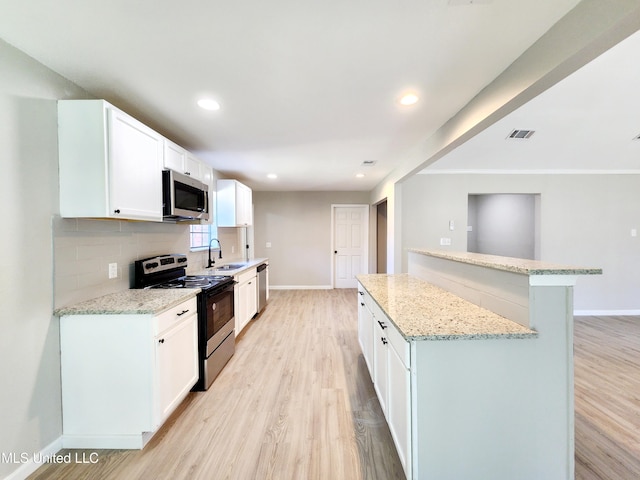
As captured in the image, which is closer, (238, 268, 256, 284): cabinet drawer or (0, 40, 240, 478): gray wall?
(0, 40, 240, 478): gray wall

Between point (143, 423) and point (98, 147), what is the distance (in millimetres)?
1743

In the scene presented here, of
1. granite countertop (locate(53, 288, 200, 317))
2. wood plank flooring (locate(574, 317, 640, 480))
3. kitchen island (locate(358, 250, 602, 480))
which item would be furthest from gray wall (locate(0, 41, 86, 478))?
wood plank flooring (locate(574, 317, 640, 480))

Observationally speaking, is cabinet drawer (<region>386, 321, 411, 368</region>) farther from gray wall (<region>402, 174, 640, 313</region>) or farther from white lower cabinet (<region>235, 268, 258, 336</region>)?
gray wall (<region>402, 174, 640, 313</region>)

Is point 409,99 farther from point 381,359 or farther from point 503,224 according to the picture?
point 503,224

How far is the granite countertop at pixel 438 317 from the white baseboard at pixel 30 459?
2136mm

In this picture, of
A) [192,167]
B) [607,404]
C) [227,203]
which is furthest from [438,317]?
[227,203]

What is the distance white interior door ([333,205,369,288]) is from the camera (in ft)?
21.6

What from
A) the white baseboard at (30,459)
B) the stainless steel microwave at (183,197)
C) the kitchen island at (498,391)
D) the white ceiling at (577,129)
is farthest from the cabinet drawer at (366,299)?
the white ceiling at (577,129)

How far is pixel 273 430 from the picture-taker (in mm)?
1834

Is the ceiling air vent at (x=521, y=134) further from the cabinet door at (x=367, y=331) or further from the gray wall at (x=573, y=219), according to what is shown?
the cabinet door at (x=367, y=331)

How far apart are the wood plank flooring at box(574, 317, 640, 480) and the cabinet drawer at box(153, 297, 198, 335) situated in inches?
101


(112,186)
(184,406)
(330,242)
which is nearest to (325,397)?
(184,406)

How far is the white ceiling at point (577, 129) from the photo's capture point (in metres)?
2.42

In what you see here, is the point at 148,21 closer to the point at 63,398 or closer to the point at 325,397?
the point at 63,398
